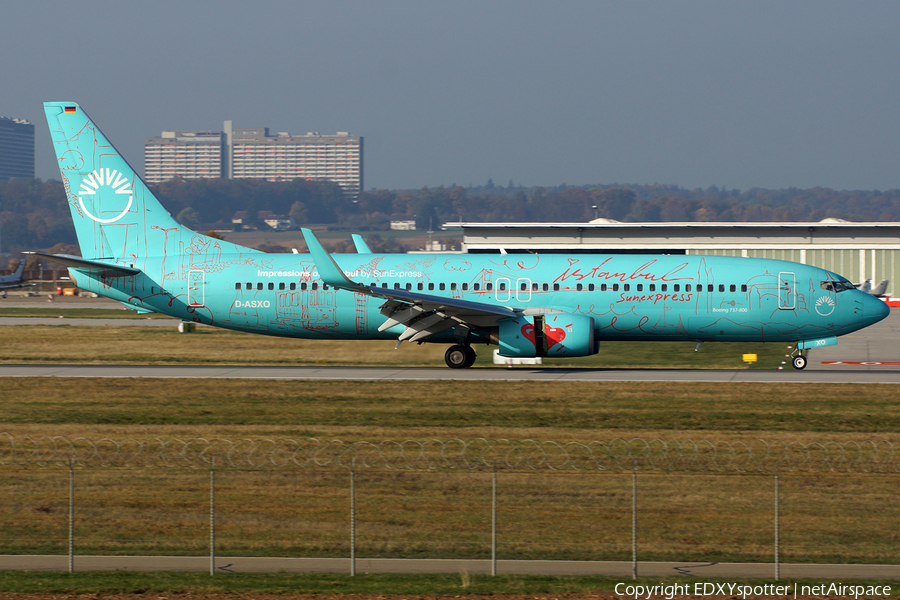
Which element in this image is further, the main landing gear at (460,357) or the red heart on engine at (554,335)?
the main landing gear at (460,357)

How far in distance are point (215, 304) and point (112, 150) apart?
312 inches

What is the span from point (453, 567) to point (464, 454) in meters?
7.00

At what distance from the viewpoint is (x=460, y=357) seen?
122 feet

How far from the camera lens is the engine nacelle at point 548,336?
114 feet

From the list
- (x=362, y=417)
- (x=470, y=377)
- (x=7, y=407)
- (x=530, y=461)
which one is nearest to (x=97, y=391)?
(x=7, y=407)

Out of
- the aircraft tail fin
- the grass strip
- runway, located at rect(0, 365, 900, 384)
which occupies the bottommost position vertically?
the grass strip

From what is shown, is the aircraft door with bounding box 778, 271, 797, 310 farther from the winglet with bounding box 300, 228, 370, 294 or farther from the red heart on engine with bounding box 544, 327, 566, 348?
the winglet with bounding box 300, 228, 370, 294

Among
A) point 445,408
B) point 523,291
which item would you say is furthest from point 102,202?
point 445,408

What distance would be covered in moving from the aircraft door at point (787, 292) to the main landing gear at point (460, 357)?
11972 millimetres

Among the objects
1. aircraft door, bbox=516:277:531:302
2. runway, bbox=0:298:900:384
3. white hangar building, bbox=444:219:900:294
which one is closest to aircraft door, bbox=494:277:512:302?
aircraft door, bbox=516:277:531:302

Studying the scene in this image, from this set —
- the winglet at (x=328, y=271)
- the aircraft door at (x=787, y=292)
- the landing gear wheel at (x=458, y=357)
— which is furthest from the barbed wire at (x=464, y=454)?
the landing gear wheel at (x=458, y=357)

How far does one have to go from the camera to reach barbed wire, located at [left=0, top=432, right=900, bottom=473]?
19.7 meters

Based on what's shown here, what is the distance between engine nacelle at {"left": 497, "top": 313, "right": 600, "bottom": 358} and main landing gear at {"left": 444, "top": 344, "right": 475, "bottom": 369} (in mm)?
2440

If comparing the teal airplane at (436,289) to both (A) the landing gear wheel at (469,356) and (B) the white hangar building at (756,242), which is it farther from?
(B) the white hangar building at (756,242)
